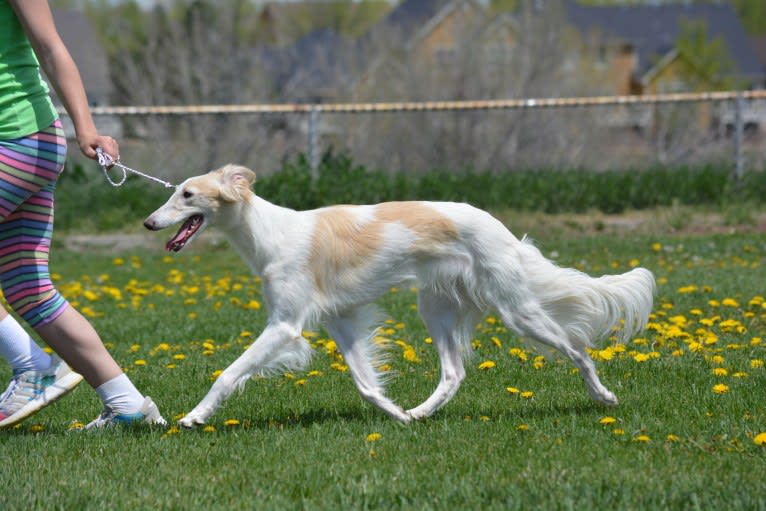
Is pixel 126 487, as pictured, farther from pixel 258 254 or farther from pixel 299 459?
pixel 258 254

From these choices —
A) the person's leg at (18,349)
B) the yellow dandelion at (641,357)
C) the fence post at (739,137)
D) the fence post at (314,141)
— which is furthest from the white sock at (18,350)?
the fence post at (739,137)

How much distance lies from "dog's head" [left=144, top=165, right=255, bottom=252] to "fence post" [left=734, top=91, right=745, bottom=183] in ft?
31.4

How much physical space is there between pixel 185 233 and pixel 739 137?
32.3 ft

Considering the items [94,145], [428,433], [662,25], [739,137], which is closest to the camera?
[94,145]

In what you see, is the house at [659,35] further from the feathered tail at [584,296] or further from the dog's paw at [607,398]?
the dog's paw at [607,398]

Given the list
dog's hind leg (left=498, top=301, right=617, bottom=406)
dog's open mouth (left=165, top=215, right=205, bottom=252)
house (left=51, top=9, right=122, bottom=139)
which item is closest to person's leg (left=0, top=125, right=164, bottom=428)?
dog's open mouth (left=165, top=215, right=205, bottom=252)

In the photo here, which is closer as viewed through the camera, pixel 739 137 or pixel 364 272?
pixel 364 272

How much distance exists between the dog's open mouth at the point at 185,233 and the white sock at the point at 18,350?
770 mm

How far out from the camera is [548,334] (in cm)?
473

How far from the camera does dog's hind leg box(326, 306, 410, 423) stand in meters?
4.70

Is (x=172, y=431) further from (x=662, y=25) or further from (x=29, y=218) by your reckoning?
(x=662, y=25)

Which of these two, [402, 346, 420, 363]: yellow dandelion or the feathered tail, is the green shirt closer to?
Answer: the feathered tail

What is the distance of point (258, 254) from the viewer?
461cm

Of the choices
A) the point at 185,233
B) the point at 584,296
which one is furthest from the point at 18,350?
the point at 584,296
